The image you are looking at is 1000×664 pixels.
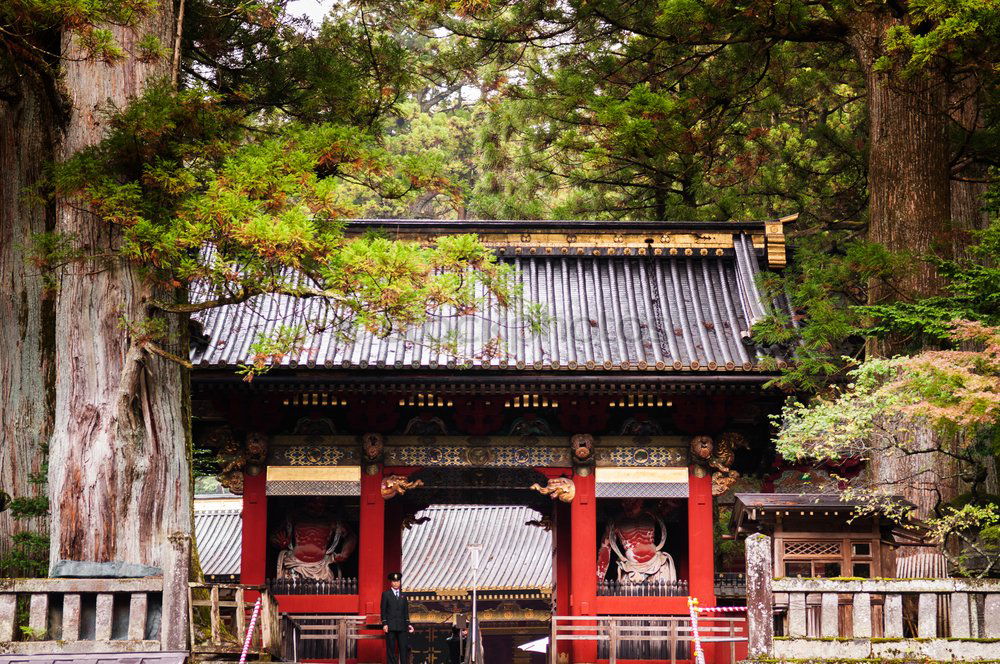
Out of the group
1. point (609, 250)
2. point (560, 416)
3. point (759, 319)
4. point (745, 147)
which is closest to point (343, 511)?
point (560, 416)

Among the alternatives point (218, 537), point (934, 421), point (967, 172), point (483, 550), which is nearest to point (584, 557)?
point (934, 421)

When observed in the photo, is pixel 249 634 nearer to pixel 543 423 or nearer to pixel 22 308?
pixel 22 308

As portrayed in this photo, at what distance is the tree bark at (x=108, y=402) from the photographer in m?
9.55

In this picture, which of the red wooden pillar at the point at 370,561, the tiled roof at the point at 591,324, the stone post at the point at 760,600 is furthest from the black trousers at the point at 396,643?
the stone post at the point at 760,600

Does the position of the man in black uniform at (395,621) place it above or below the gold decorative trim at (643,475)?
below

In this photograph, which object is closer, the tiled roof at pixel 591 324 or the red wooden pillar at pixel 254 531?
the tiled roof at pixel 591 324

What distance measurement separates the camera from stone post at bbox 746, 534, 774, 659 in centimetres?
878

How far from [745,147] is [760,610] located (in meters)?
11.7

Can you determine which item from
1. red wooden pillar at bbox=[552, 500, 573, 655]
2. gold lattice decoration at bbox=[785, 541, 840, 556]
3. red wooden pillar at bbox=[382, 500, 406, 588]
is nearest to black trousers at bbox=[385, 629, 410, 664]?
red wooden pillar at bbox=[552, 500, 573, 655]

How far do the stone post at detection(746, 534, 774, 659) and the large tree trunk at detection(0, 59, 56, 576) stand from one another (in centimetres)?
625

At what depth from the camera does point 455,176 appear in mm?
33094

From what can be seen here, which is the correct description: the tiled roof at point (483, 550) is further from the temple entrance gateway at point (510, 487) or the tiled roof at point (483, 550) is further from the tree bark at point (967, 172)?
the tree bark at point (967, 172)

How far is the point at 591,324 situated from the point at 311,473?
408 cm

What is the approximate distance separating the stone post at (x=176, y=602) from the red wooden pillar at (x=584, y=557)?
252 inches
